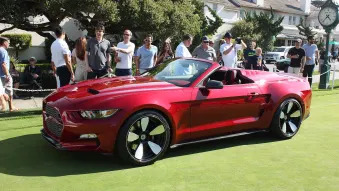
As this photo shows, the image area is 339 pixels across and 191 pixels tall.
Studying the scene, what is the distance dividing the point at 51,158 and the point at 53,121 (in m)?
0.54

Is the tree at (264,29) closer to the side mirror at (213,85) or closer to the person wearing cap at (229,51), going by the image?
the person wearing cap at (229,51)

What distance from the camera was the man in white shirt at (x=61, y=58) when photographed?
7547 millimetres

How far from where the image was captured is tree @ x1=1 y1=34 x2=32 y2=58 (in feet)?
75.9

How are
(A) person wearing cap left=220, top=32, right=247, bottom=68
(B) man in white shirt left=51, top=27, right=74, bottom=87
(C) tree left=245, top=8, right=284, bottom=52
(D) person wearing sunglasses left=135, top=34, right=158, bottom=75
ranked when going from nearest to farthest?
(B) man in white shirt left=51, top=27, right=74, bottom=87 < (D) person wearing sunglasses left=135, top=34, right=158, bottom=75 < (A) person wearing cap left=220, top=32, right=247, bottom=68 < (C) tree left=245, top=8, right=284, bottom=52

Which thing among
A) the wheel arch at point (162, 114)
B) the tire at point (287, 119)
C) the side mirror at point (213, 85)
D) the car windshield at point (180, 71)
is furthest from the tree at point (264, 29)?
the wheel arch at point (162, 114)

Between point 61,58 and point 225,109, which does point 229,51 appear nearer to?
point 61,58

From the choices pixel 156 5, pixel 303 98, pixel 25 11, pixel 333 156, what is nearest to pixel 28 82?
pixel 25 11

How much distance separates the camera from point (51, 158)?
16.3 ft

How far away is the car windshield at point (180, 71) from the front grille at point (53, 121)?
5.21ft

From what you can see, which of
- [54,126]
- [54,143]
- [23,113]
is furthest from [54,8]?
[54,143]

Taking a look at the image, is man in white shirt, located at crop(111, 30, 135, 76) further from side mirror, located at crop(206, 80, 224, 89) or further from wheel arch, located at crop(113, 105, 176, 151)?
wheel arch, located at crop(113, 105, 176, 151)

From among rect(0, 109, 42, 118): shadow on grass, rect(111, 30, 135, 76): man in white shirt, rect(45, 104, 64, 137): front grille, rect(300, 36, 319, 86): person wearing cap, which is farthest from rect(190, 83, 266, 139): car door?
rect(300, 36, 319, 86): person wearing cap

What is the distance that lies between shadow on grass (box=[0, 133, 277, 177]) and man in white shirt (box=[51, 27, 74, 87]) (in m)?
1.99

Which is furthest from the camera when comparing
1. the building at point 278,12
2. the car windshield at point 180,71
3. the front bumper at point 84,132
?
the building at point 278,12
